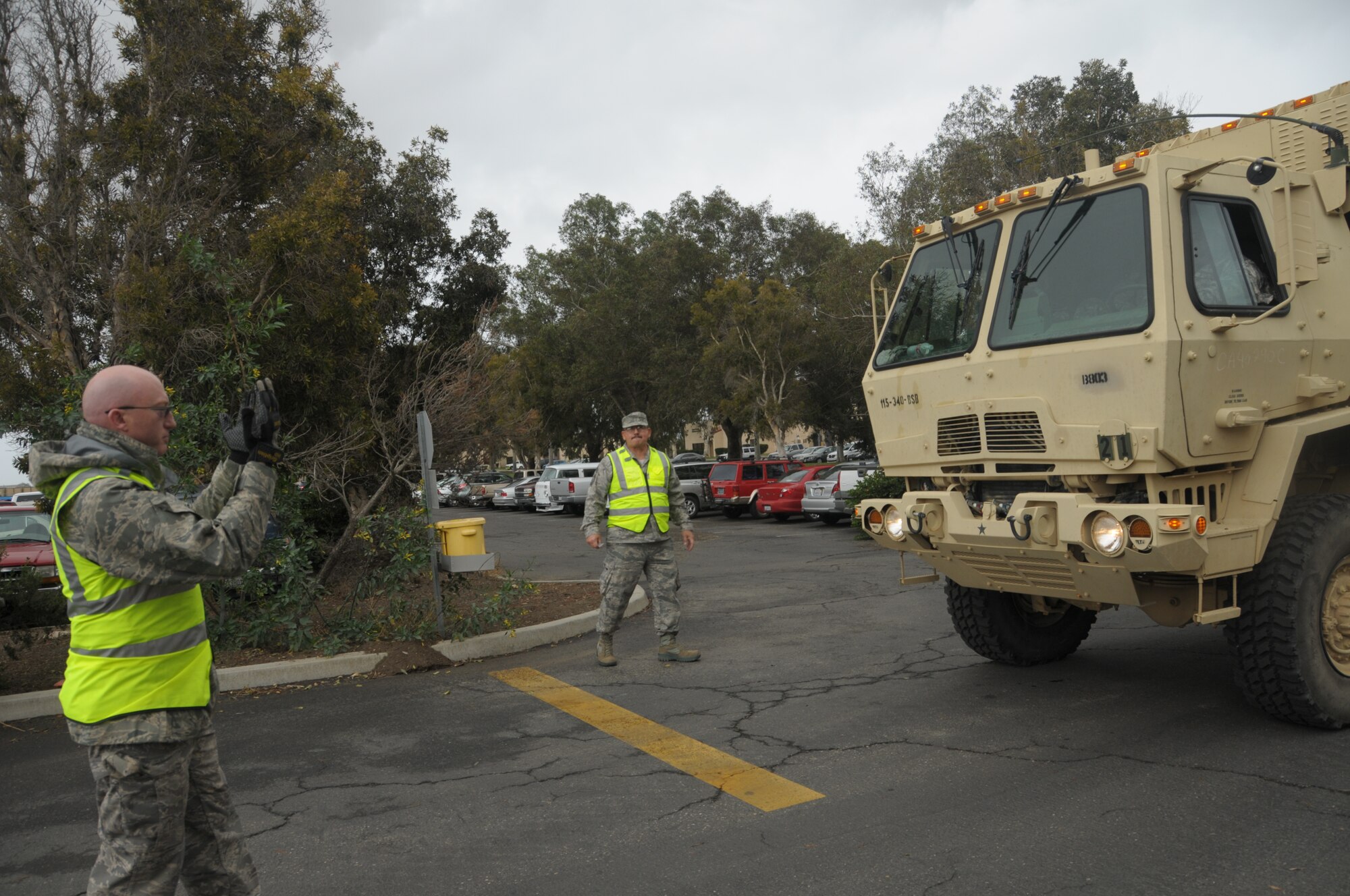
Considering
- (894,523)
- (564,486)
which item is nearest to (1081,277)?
(894,523)

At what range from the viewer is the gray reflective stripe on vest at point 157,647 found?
2.95 meters

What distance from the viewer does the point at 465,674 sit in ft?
25.4

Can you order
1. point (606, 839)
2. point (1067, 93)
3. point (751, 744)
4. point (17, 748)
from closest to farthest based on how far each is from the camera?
point (606, 839) < point (751, 744) < point (17, 748) < point (1067, 93)

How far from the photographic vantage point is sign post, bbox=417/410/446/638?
808 centimetres

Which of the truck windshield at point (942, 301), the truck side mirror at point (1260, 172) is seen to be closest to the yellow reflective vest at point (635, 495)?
the truck windshield at point (942, 301)

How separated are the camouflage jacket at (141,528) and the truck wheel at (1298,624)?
4.76 m

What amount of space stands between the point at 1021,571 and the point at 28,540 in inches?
505

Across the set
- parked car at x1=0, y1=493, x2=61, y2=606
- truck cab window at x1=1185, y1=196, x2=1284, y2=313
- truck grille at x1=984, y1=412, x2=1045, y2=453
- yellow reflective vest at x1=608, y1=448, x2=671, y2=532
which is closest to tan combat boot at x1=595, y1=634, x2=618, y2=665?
yellow reflective vest at x1=608, y1=448, x2=671, y2=532

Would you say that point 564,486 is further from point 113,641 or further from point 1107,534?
point 113,641

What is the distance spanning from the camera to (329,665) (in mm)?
7711

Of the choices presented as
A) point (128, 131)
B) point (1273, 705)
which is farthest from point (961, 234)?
point (128, 131)

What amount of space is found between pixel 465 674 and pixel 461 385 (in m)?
4.42

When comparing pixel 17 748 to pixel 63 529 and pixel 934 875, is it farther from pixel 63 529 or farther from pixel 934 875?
pixel 934 875

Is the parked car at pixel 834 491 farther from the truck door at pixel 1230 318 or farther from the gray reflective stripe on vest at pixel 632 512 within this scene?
the truck door at pixel 1230 318
